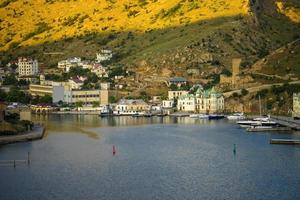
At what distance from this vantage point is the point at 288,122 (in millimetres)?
66875

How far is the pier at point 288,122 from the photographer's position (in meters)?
62.6

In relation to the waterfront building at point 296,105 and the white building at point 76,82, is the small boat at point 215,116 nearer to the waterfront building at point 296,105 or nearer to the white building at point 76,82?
the waterfront building at point 296,105

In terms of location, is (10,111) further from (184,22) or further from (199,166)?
(184,22)

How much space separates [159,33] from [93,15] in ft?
80.3

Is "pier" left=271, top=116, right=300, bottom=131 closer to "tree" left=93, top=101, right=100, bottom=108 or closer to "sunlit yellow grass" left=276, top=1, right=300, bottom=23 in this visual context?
"tree" left=93, top=101, right=100, bottom=108

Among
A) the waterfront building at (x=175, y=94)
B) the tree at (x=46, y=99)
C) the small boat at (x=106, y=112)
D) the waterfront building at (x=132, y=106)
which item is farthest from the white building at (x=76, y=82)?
the waterfront building at (x=175, y=94)

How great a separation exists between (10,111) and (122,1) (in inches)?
2558

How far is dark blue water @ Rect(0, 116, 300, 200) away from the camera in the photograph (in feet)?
118

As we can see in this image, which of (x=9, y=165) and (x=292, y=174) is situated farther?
(x=9, y=165)

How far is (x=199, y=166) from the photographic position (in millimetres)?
42812

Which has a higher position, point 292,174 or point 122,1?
point 122,1

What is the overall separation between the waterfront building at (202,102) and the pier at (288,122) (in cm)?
1233

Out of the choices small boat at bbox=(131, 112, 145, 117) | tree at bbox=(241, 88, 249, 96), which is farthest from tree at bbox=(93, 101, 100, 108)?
tree at bbox=(241, 88, 249, 96)

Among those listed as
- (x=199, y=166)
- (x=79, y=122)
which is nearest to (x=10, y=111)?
(x=79, y=122)
